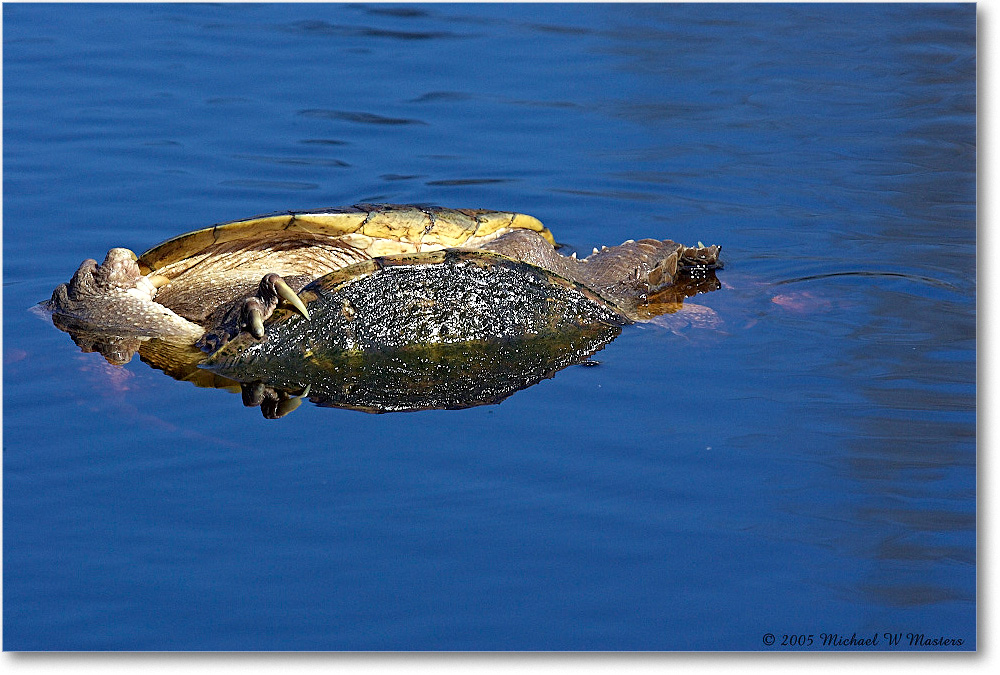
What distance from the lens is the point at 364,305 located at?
3740 mm

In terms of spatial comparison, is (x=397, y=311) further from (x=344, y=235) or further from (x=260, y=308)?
(x=344, y=235)

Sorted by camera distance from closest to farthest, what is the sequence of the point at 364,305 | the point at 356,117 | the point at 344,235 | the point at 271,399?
the point at 271,399 < the point at 364,305 < the point at 344,235 < the point at 356,117

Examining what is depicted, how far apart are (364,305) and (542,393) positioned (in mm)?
647

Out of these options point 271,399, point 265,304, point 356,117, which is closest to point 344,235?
point 265,304

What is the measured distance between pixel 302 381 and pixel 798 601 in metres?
1.77

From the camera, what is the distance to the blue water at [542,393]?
8.70 ft

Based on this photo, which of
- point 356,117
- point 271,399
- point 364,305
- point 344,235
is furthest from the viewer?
point 356,117

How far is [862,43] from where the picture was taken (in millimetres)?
7656

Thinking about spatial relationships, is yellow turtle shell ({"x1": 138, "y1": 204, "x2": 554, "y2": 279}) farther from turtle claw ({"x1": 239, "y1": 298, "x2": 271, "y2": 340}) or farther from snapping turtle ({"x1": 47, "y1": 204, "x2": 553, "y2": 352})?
turtle claw ({"x1": 239, "y1": 298, "x2": 271, "y2": 340})

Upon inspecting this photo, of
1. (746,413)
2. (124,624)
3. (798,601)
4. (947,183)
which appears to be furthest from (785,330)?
(124,624)

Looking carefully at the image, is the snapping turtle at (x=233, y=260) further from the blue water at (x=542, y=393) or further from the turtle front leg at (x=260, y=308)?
the blue water at (x=542, y=393)

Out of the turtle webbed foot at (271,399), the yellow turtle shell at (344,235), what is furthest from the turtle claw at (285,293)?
the yellow turtle shell at (344,235)

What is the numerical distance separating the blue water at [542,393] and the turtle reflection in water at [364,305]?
135mm

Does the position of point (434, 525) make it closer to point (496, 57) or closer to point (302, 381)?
point (302, 381)
